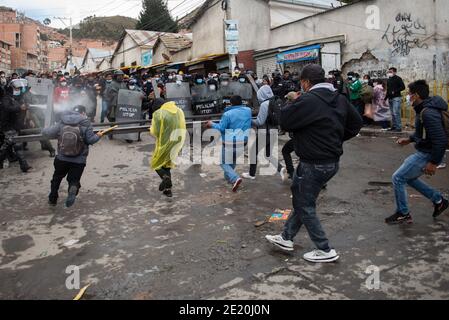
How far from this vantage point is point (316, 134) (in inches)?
154

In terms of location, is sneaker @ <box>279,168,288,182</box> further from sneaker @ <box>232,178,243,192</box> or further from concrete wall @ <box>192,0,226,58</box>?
concrete wall @ <box>192,0,226,58</box>

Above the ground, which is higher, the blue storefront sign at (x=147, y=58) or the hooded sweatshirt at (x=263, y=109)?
the blue storefront sign at (x=147, y=58)

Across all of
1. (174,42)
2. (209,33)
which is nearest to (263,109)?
(209,33)

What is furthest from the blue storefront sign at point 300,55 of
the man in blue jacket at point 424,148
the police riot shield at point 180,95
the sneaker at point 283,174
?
the man in blue jacket at point 424,148

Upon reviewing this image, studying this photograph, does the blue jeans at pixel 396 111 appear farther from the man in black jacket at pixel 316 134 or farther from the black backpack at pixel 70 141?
the black backpack at pixel 70 141

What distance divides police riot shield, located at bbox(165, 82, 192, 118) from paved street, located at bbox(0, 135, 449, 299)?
195 inches

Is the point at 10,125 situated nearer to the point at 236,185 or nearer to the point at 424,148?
the point at 236,185

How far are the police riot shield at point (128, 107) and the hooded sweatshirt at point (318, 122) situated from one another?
320 inches

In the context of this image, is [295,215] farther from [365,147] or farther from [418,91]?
[365,147]

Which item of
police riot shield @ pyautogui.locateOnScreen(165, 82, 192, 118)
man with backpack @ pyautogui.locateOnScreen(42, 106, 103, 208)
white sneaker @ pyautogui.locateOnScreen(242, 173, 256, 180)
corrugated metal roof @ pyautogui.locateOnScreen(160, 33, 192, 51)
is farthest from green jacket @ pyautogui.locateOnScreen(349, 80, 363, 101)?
corrugated metal roof @ pyautogui.locateOnScreen(160, 33, 192, 51)

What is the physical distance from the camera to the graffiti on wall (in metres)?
13.7

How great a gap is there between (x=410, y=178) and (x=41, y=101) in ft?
A: 31.4

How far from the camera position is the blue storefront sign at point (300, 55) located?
1672cm

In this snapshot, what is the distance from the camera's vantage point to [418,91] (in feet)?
15.9
